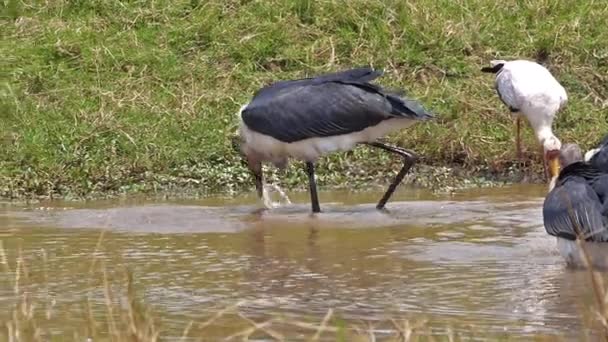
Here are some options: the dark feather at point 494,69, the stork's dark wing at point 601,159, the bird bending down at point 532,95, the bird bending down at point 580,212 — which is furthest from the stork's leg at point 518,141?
the bird bending down at point 580,212

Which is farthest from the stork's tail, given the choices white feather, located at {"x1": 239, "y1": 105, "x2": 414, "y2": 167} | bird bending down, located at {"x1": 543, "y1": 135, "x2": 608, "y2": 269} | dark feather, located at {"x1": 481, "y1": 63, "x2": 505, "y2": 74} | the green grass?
the green grass

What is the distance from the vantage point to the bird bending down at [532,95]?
8.70 metres

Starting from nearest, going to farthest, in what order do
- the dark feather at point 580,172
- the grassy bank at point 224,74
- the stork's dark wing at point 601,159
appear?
the dark feather at point 580,172
the stork's dark wing at point 601,159
the grassy bank at point 224,74

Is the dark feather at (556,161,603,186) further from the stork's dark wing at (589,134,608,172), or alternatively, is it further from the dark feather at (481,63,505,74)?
the dark feather at (481,63,505,74)

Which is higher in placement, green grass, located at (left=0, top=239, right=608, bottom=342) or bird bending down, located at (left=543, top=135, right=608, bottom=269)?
bird bending down, located at (left=543, top=135, right=608, bottom=269)

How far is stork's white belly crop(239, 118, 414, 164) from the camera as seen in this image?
25.1 feet

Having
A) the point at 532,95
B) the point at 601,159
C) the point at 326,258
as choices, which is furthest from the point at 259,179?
the point at 601,159

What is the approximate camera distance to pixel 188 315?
4871 mm

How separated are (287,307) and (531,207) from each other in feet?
8.80

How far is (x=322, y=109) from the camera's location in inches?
299

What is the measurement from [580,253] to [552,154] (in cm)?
269

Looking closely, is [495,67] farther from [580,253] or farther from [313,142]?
[580,253]

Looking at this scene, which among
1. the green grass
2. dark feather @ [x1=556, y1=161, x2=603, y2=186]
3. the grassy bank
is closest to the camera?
the green grass

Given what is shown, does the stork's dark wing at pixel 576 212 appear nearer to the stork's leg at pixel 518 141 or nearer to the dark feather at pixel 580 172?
the dark feather at pixel 580 172
